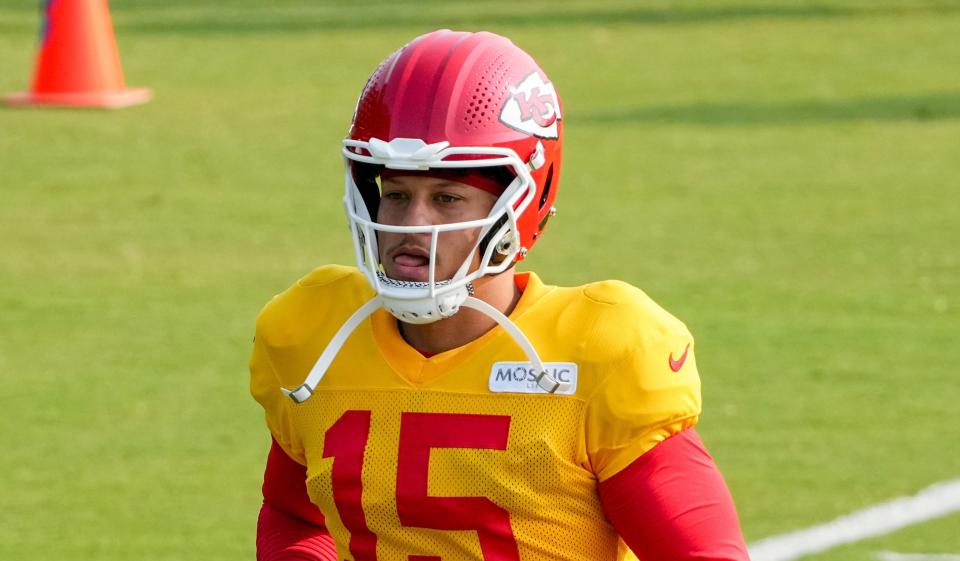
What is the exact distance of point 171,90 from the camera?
14234mm

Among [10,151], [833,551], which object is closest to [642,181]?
[10,151]

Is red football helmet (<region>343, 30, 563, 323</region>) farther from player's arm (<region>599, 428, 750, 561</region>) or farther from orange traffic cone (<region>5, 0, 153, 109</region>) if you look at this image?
orange traffic cone (<region>5, 0, 153, 109</region>)

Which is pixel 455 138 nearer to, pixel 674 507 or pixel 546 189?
pixel 546 189

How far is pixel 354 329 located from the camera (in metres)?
3.44

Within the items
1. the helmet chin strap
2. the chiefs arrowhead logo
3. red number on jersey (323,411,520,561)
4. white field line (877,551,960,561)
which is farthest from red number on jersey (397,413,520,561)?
white field line (877,551,960,561)

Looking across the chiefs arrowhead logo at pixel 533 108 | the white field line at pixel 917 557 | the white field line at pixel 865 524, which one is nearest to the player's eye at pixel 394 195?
the chiefs arrowhead logo at pixel 533 108

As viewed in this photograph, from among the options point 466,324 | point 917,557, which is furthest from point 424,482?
point 917,557

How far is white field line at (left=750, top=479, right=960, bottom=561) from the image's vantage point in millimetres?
5879

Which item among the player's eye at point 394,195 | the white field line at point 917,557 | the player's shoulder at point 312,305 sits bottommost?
the white field line at point 917,557

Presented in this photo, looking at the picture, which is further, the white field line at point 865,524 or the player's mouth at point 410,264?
the white field line at point 865,524

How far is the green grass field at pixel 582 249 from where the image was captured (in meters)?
6.55

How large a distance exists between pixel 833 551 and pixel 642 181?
529 cm

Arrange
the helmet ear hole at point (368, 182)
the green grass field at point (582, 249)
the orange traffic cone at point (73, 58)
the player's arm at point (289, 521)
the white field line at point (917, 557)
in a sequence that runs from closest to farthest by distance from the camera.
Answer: the helmet ear hole at point (368, 182)
the player's arm at point (289, 521)
the white field line at point (917, 557)
the green grass field at point (582, 249)
the orange traffic cone at point (73, 58)

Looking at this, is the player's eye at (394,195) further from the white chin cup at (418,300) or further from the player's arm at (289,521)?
the player's arm at (289,521)
